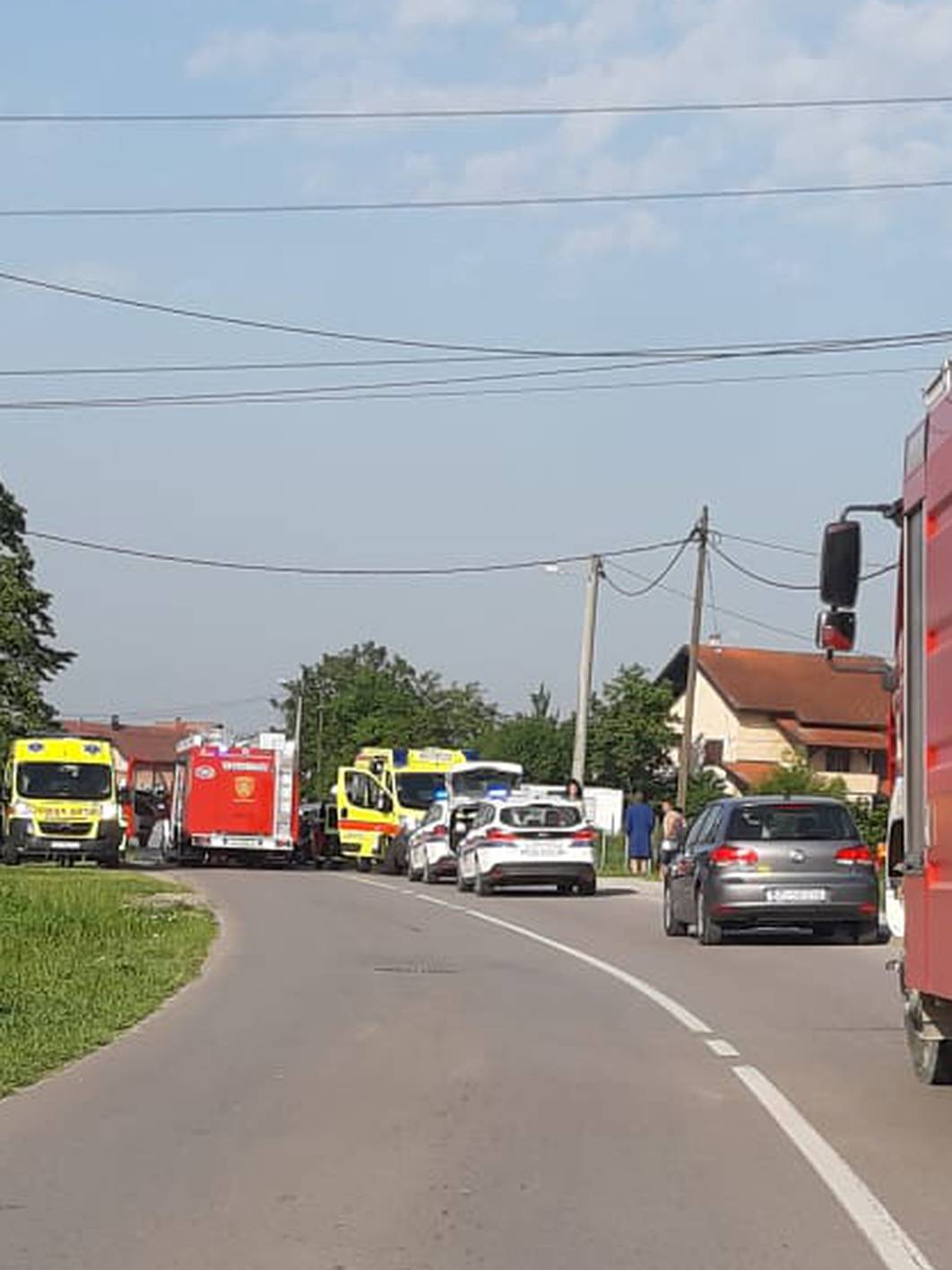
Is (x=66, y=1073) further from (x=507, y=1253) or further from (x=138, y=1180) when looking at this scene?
(x=507, y=1253)

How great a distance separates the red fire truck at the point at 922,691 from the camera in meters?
10.2

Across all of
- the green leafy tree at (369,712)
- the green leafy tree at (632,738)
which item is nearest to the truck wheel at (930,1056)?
the green leafy tree at (632,738)

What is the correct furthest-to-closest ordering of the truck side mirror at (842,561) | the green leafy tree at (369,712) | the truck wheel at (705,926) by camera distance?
the green leafy tree at (369,712) < the truck wheel at (705,926) < the truck side mirror at (842,561)

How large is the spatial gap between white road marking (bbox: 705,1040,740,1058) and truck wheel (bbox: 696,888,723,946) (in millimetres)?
9316

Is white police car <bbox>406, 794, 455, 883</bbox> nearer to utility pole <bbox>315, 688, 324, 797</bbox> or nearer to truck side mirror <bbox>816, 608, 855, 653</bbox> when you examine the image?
truck side mirror <bbox>816, 608, 855, 653</bbox>

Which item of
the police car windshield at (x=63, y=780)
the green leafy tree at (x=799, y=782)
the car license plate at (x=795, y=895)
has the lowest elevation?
the car license plate at (x=795, y=895)

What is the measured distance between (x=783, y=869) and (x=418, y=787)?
87.1 ft

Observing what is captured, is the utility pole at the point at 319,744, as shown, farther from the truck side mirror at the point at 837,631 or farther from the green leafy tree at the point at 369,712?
the truck side mirror at the point at 837,631

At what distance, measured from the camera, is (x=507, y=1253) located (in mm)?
7816

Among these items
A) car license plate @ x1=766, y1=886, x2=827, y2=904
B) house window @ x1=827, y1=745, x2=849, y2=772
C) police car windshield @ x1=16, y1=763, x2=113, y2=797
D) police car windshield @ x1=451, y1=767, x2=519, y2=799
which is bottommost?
car license plate @ x1=766, y1=886, x2=827, y2=904

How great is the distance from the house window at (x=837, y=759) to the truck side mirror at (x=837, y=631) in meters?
74.0

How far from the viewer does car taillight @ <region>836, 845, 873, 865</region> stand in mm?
23859

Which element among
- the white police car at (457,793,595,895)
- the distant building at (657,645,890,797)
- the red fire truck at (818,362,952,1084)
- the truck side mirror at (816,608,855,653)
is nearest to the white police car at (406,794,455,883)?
the white police car at (457,793,595,895)

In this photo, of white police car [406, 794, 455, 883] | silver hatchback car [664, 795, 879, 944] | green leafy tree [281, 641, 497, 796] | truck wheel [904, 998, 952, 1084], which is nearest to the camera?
truck wheel [904, 998, 952, 1084]
